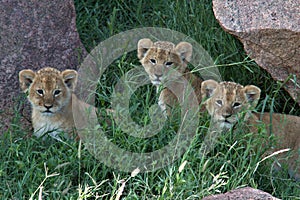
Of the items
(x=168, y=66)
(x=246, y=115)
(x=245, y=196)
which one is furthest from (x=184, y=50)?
(x=245, y=196)

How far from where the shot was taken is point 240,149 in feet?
20.3

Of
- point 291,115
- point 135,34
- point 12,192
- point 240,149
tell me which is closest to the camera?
point 12,192

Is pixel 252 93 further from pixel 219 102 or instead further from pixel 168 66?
→ pixel 168 66

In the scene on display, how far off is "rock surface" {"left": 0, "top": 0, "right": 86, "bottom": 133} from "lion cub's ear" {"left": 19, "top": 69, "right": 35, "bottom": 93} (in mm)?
244

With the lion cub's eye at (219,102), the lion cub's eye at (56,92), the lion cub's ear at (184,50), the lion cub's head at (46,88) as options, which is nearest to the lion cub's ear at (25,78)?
the lion cub's head at (46,88)

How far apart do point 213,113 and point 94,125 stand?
109 cm

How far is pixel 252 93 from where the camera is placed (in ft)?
21.4

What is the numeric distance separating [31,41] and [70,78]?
70 centimetres

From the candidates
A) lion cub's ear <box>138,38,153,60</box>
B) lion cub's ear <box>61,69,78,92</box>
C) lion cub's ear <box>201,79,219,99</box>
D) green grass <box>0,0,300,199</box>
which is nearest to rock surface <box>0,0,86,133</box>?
green grass <box>0,0,300,199</box>

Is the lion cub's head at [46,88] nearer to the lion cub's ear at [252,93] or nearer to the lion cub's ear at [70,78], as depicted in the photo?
the lion cub's ear at [70,78]

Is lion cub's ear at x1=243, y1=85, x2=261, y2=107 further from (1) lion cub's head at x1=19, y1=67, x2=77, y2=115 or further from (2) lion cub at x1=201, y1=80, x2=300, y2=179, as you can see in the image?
(1) lion cub's head at x1=19, y1=67, x2=77, y2=115

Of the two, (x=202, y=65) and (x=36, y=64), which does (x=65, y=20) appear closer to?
(x=36, y=64)

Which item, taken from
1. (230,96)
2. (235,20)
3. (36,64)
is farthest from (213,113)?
(36,64)

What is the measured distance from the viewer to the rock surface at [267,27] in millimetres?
6320
